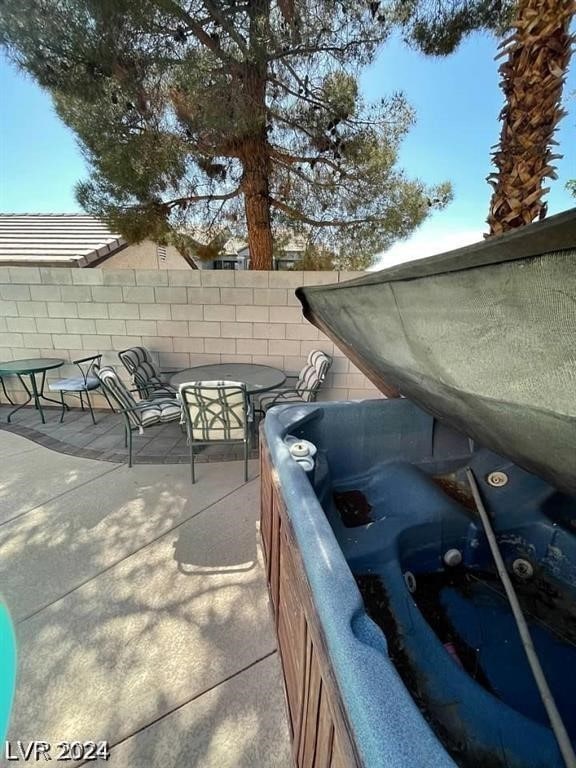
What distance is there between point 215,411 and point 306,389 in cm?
114

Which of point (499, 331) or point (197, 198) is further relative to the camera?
point (197, 198)

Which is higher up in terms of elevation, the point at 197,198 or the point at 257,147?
the point at 257,147

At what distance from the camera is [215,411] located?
9.67 ft

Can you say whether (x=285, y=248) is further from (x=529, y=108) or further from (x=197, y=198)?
Result: (x=529, y=108)

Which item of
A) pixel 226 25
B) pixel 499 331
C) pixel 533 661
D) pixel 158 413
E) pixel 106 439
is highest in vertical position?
pixel 226 25

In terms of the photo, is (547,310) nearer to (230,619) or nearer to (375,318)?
(375,318)

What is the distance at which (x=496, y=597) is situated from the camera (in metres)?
1.65

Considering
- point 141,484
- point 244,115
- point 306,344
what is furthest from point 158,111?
point 141,484

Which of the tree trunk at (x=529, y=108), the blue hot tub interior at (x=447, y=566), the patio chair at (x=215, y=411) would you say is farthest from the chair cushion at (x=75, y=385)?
the tree trunk at (x=529, y=108)

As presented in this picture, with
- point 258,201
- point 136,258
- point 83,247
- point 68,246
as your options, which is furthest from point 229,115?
point 136,258

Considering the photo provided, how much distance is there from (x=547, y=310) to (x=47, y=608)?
2585mm

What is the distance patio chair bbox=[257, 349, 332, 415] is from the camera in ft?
12.2

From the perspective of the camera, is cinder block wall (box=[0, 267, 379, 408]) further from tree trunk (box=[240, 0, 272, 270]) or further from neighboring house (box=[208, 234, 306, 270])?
neighboring house (box=[208, 234, 306, 270])

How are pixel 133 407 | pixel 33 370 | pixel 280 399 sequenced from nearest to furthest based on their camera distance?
pixel 133 407, pixel 280 399, pixel 33 370
